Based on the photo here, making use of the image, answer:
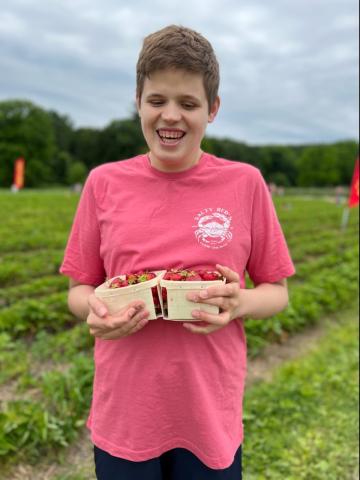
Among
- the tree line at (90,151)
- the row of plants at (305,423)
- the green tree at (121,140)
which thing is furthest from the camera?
the green tree at (121,140)

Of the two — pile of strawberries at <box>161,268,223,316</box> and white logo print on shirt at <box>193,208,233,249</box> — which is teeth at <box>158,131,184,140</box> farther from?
pile of strawberries at <box>161,268,223,316</box>

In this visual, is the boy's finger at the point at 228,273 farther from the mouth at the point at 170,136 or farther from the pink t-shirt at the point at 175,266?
the mouth at the point at 170,136

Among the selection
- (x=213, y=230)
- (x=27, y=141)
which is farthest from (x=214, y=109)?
(x=27, y=141)

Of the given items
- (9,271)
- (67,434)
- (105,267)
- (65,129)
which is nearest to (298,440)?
(67,434)

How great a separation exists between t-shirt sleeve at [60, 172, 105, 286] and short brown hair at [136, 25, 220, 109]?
427 mm

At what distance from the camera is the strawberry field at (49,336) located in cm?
297

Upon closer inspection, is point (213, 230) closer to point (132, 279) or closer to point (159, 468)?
point (132, 279)

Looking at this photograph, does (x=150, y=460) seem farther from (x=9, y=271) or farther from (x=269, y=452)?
(x=9, y=271)

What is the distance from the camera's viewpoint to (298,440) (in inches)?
126

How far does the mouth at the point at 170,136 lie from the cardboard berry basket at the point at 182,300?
0.45 meters

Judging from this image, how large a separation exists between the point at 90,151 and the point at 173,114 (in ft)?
235

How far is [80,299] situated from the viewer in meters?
1.58

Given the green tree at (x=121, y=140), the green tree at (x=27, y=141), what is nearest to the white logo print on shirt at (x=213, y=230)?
the green tree at (x=27, y=141)

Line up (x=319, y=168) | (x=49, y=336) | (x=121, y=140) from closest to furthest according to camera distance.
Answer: (x=49, y=336), (x=121, y=140), (x=319, y=168)
